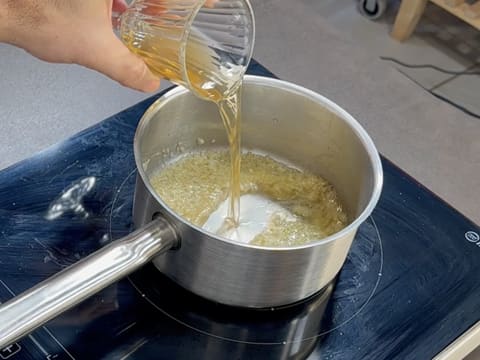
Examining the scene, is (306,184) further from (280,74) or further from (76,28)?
(280,74)

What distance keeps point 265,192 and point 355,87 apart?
549 millimetres

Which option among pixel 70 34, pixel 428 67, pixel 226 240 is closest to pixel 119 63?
pixel 70 34

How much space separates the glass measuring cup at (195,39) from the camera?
0.65m

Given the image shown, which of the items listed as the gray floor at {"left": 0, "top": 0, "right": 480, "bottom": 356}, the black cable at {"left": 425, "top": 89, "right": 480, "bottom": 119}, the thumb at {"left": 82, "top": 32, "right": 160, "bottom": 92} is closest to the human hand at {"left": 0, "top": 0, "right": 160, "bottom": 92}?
the thumb at {"left": 82, "top": 32, "right": 160, "bottom": 92}

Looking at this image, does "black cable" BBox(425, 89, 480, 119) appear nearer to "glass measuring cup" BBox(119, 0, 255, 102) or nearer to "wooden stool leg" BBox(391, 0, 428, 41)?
"wooden stool leg" BBox(391, 0, 428, 41)

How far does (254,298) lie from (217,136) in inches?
9.9

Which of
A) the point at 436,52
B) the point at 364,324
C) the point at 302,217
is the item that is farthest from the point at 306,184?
the point at 436,52

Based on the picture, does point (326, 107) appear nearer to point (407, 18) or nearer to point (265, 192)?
point (265, 192)

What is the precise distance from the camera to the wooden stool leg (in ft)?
4.75

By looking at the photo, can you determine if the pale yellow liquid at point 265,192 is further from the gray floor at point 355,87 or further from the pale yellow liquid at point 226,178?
the gray floor at point 355,87

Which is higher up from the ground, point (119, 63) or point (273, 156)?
point (119, 63)

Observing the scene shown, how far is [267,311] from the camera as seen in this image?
72 centimetres

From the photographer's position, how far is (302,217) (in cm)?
82

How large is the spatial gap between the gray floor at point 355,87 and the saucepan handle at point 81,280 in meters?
0.53
